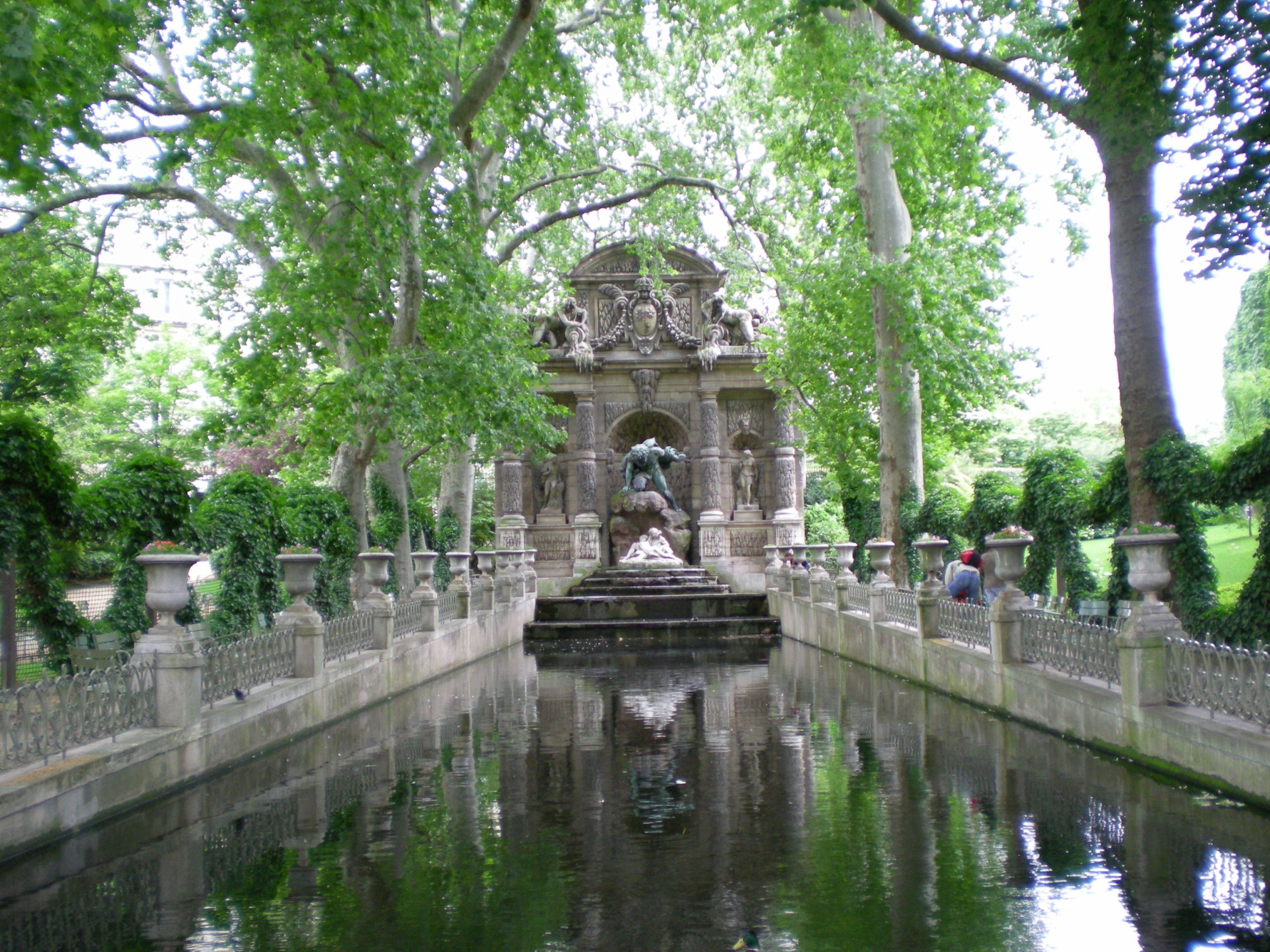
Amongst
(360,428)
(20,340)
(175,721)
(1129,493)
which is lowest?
(175,721)

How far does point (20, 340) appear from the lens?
19156mm

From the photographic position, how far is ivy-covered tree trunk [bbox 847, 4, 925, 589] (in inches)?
766

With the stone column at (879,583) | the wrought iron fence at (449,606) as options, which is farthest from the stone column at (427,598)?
the stone column at (879,583)

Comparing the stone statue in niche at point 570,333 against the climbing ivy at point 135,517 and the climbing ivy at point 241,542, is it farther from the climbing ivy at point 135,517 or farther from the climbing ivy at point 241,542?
the climbing ivy at point 135,517

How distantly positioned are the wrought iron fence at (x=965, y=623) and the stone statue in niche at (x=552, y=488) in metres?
19.1

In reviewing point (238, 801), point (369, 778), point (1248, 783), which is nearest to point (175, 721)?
point (238, 801)

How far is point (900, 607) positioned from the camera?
1438 centimetres

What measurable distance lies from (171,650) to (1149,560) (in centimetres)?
717

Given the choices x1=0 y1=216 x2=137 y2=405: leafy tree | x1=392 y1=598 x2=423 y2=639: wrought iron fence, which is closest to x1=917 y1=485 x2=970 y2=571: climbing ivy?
x1=392 y1=598 x2=423 y2=639: wrought iron fence

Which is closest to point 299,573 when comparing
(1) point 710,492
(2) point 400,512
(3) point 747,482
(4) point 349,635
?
(4) point 349,635

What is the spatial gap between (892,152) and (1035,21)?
5.37 meters

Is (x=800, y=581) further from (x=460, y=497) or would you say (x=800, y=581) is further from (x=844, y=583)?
(x=460, y=497)

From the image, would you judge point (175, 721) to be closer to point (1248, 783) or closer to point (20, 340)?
point (1248, 783)

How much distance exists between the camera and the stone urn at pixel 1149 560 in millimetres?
7980
